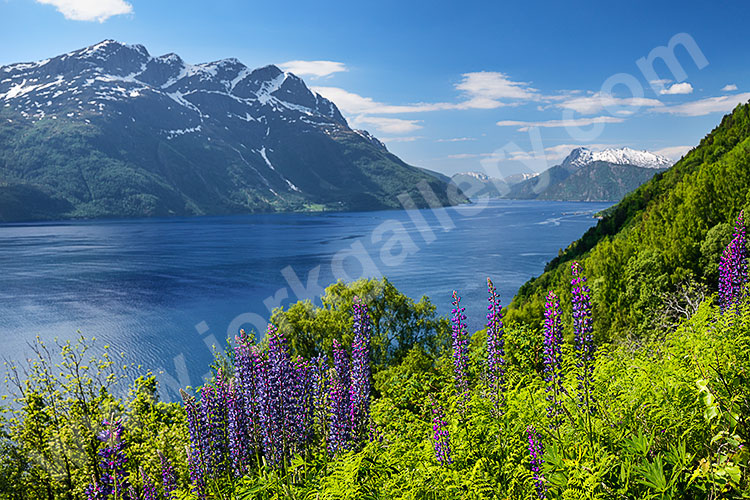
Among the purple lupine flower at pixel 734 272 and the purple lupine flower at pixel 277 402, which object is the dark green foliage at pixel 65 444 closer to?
the purple lupine flower at pixel 277 402

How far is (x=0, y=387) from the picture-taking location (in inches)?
1597

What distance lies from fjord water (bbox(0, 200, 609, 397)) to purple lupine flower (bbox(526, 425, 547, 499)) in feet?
A: 144

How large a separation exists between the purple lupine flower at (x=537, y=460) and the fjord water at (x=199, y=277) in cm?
4399

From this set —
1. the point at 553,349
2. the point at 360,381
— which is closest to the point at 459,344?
the point at 553,349

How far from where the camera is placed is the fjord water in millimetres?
55406

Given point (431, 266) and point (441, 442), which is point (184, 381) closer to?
point (441, 442)

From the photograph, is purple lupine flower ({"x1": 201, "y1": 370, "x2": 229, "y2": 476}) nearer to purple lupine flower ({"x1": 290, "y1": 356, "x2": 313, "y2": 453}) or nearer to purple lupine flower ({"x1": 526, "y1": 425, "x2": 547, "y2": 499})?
purple lupine flower ({"x1": 290, "y1": 356, "x2": 313, "y2": 453})

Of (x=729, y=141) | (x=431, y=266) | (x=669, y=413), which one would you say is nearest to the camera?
(x=669, y=413)

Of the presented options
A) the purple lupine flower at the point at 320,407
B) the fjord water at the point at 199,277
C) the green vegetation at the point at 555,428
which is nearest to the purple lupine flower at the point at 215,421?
the green vegetation at the point at 555,428

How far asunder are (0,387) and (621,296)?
5206 cm

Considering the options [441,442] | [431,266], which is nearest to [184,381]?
[441,442]

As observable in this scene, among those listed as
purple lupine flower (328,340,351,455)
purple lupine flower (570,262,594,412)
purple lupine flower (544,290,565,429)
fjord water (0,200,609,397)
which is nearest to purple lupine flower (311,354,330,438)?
purple lupine flower (328,340,351,455)

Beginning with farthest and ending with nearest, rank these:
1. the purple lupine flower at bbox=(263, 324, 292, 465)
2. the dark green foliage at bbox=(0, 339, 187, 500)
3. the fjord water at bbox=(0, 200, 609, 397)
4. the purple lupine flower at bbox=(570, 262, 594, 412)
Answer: the fjord water at bbox=(0, 200, 609, 397), the dark green foliage at bbox=(0, 339, 187, 500), the purple lupine flower at bbox=(263, 324, 292, 465), the purple lupine flower at bbox=(570, 262, 594, 412)

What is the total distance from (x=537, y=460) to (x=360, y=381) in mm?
6393
